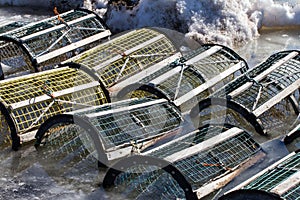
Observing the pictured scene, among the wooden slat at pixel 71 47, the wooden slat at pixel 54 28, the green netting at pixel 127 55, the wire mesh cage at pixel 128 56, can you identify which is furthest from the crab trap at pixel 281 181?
the wooden slat at pixel 54 28

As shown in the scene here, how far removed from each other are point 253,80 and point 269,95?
0.27 metres

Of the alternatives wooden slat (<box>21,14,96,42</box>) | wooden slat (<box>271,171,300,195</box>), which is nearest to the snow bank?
wooden slat (<box>21,14,96,42</box>)

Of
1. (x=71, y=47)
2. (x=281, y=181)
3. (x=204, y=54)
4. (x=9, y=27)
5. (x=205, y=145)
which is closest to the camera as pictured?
(x=281, y=181)

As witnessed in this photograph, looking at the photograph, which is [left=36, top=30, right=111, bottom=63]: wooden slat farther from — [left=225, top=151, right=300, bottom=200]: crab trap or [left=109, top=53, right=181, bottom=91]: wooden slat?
[left=225, top=151, right=300, bottom=200]: crab trap

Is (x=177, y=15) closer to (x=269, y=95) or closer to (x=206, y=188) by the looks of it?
(x=269, y=95)

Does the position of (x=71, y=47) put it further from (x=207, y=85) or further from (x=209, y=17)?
(x=209, y=17)

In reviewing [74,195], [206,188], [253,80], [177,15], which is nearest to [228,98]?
[253,80]

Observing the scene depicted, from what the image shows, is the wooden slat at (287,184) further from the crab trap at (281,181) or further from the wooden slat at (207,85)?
the wooden slat at (207,85)

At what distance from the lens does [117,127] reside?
572 cm

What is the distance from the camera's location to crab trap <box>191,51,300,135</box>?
6.24 m

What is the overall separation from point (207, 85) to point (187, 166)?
192 centimetres

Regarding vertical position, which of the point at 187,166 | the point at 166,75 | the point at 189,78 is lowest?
the point at 187,166

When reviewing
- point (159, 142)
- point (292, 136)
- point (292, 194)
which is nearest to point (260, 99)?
point (292, 136)

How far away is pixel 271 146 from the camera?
626 cm
